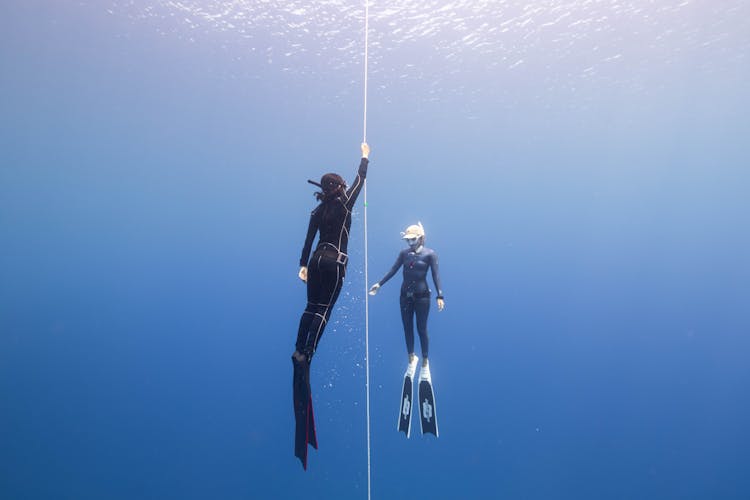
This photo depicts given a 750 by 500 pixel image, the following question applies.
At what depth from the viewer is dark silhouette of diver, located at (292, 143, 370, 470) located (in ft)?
14.1

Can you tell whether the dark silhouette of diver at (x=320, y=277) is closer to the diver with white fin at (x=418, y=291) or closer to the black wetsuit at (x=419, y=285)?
the diver with white fin at (x=418, y=291)

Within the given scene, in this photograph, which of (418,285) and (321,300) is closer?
(321,300)

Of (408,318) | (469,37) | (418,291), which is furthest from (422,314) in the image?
(469,37)

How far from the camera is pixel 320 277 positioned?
14.5ft

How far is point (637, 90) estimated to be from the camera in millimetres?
14945

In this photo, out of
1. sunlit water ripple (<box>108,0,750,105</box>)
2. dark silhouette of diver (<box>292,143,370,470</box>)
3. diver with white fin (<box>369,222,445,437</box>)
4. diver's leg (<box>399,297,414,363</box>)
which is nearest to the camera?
dark silhouette of diver (<box>292,143,370,470</box>)

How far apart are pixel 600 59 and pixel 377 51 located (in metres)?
7.31

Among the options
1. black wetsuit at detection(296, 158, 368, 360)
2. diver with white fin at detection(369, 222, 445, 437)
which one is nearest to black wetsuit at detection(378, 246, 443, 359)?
diver with white fin at detection(369, 222, 445, 437)

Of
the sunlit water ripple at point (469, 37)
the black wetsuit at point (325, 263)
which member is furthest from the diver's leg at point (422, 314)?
the sunlit water ripple at point (469, 37)

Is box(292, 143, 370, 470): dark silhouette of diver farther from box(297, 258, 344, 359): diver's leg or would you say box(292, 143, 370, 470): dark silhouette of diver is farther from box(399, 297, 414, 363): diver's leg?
box(399, 297, 414, 363): diver's leg

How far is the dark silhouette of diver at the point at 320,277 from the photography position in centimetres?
430

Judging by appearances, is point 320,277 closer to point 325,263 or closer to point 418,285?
point 325,263

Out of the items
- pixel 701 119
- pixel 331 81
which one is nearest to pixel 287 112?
pixel 331 81

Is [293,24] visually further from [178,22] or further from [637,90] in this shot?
[637,90]
